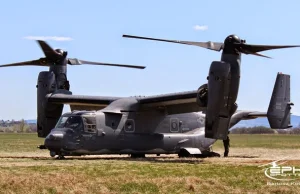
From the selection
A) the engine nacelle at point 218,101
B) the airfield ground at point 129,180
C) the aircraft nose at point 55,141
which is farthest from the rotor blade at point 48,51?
the airfield ground at point 129,180

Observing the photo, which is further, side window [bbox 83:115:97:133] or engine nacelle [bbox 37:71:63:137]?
engine nacelle [bbox 37:71:63:137]

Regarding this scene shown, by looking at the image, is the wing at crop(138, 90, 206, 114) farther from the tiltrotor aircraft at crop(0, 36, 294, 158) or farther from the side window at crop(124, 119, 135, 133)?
the side window at crop(124, 119, 135, 133)

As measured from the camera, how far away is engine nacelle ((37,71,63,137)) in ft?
103

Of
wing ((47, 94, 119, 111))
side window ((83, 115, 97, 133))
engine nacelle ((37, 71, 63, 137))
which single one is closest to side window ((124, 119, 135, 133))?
side window ((83, 115, 97, 133))

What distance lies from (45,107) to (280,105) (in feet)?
45.0

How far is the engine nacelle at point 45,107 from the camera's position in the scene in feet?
103

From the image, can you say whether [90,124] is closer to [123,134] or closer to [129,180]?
[123,134]

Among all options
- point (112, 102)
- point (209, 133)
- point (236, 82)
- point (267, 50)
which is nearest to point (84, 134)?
point (112, 102)

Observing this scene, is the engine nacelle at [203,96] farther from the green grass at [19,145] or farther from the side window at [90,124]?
the green grass at [19,145]

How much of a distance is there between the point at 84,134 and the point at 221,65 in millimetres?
7887

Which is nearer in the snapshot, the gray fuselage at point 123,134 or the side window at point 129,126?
the gray fuselage at point 123,134

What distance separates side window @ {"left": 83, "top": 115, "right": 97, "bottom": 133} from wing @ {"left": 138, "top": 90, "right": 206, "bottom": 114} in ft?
10.9

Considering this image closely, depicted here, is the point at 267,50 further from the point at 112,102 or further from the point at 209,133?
the point at 112,102

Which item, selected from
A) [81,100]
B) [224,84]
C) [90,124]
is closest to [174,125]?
[81,100]
